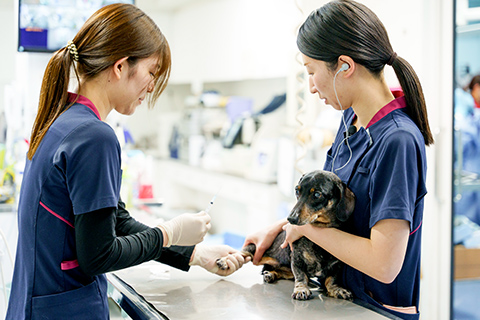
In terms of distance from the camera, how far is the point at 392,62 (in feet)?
4.16

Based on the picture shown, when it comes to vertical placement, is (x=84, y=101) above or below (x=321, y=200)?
above

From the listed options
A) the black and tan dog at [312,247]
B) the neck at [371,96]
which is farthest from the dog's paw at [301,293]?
the neck at [371,96]

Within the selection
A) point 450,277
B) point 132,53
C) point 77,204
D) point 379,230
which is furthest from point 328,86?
point 450,277

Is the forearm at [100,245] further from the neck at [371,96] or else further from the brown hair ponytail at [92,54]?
the neck at [371,96]

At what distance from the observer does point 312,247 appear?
1314mm

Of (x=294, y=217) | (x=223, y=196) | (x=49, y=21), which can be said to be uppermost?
(x=49, y=21)

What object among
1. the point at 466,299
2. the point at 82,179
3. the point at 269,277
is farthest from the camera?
the point at 466,299

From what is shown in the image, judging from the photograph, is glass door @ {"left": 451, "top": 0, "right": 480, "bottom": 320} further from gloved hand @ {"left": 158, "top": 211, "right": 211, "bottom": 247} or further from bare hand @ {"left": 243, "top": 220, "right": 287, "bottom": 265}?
gloved hand @ {"left": 158, "top": 211, "right": 211, "bottom": 247}

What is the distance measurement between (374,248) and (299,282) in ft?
0.81

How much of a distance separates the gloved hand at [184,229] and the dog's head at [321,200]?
283 millimetres

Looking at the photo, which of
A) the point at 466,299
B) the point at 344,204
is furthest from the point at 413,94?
the point at 466,299

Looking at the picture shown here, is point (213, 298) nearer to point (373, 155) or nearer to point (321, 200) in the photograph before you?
point (321, 200)

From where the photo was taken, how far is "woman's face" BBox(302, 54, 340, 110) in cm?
129

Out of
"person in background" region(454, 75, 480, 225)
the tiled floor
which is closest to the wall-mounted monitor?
"person in background" region(454, 75, 480, 225)
